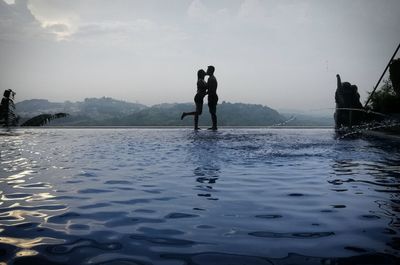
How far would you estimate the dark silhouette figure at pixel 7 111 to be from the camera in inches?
1024

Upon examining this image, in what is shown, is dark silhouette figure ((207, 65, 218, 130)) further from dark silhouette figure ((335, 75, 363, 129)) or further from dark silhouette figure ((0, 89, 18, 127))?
dark silhouette figure ((0, 89, 18, 127))

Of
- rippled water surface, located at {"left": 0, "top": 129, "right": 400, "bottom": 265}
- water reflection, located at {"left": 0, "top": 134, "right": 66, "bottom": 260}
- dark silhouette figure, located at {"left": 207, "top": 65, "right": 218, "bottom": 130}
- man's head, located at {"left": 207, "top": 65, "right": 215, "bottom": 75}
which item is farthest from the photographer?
dark silhouette figure, located at {"left": 207, "top": 65, "right": 218, "bottom": 130}

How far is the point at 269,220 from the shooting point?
11.8ft

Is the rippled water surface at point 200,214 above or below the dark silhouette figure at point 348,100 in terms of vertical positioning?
below

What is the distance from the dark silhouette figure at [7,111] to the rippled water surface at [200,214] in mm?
21207

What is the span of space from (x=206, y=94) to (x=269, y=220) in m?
18.1

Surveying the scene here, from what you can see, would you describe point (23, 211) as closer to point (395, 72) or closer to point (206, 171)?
point (206, 171)

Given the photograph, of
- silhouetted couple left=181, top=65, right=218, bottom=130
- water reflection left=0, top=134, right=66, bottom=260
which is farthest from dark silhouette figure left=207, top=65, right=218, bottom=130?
water reflection left=0, top=134, right=66, bottom=260

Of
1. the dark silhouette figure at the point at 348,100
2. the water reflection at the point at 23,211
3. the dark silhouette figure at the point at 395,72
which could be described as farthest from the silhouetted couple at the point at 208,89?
the water reflection at the point at 23,211

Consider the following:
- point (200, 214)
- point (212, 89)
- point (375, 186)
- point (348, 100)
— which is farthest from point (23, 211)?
point (348, 100)

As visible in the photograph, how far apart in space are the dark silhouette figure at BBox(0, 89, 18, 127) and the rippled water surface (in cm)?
2121

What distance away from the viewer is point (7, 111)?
27016mm

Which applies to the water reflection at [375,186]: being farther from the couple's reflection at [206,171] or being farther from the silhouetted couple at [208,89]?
the silhouetted couple at [208,89]

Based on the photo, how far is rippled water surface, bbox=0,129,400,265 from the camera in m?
2.71
